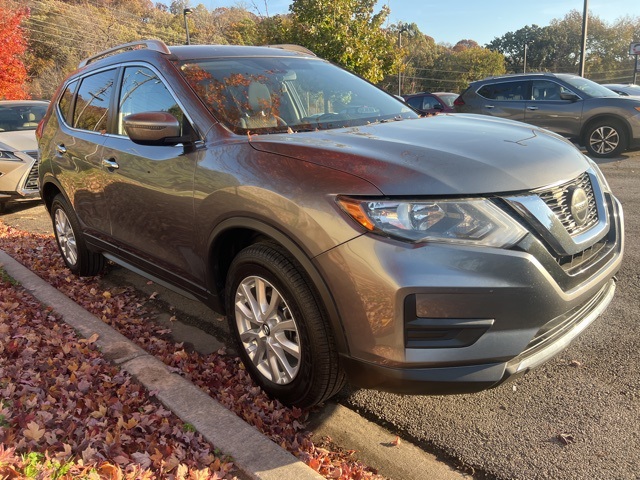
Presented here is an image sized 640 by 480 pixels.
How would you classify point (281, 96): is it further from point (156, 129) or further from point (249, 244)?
point (249, 244)

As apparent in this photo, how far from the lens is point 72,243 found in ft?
15.5

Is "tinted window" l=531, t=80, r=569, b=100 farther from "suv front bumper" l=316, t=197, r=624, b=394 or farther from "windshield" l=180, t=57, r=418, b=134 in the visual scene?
"suv front bumper" l=316, t=197, r=624, b=394

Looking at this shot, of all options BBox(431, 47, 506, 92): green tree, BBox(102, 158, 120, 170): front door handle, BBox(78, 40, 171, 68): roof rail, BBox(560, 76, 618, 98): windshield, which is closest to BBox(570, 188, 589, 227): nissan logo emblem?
BBox(78, 40, 171, 68): roof rail

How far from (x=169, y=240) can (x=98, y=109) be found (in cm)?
156

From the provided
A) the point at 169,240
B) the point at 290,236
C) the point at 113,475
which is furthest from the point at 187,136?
the point at 113,475

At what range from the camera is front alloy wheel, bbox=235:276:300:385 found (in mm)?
2490

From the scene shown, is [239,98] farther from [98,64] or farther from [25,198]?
[25,198]

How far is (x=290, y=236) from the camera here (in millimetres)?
2260

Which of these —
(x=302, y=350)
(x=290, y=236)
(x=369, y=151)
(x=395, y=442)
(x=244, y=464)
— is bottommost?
(x=395, y=442)

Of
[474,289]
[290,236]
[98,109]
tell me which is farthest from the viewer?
[98,109]

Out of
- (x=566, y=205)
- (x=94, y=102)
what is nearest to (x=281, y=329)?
(x=566, y=205)

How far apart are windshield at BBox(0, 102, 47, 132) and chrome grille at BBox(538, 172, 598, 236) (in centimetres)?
897

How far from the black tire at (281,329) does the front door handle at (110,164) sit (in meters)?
1.39

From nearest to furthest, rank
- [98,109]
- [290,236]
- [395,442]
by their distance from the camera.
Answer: [290,236], [395,442], [98,109]
